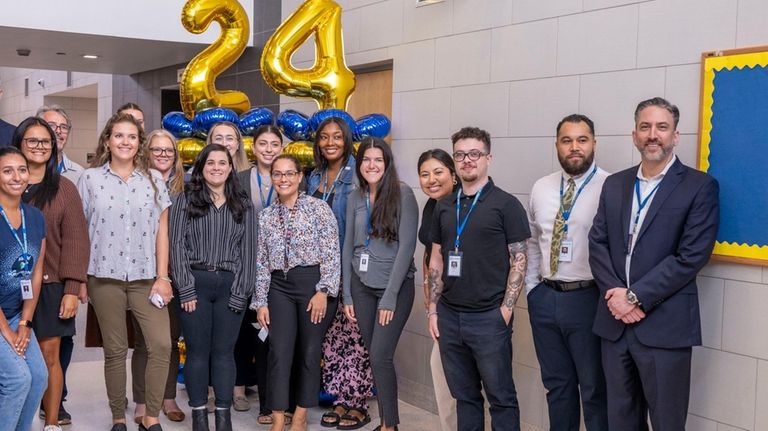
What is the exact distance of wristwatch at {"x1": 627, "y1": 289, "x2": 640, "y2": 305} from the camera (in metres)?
2.63

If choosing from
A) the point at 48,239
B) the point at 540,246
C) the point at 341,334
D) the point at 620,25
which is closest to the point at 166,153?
the point at 48,239

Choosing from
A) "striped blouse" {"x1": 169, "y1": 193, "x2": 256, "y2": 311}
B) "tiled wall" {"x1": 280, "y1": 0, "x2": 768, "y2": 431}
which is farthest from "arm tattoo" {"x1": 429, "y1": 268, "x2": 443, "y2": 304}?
"striped blouse" {"x1": 169, "y1": 193, "x2": 256, "y2": 311}

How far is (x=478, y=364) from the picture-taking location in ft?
10.2

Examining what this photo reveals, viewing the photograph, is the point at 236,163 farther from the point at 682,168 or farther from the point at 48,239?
the point at 682,168

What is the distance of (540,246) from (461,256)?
0.33 metres

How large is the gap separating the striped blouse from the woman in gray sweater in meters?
0.53

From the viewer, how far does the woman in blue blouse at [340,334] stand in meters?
3.85

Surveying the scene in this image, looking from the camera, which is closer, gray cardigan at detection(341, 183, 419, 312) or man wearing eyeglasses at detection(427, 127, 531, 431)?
man wearing eyeglasses at detection(427, 127, 531, 431)

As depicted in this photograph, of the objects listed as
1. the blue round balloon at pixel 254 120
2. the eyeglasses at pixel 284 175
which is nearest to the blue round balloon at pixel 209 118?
the blue round balloon at pixel 254 120

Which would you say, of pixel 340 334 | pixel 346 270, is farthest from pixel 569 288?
pixel 340 334

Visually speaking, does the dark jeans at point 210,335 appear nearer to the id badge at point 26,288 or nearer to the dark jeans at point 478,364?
the id badge at point 26,288

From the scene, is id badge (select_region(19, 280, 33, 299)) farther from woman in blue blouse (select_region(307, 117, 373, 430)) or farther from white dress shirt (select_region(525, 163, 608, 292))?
white dress shirt (select_region(525, 163, 608, 292))

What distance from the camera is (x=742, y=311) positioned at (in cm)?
275

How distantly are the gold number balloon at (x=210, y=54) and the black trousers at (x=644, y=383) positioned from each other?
2.99 m
